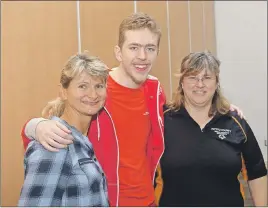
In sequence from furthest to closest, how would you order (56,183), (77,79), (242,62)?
(242,62) < (77,79) < (56,183)

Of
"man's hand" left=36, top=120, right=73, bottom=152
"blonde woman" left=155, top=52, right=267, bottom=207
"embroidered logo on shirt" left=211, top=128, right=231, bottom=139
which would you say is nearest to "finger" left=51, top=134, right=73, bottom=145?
"man's hand" left=36, top=120, right=73, bottom=152

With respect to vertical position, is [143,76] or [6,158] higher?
[143,76]

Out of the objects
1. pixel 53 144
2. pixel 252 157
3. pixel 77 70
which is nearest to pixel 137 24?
pixel 77 70

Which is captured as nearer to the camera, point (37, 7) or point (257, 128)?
point (37, 7)

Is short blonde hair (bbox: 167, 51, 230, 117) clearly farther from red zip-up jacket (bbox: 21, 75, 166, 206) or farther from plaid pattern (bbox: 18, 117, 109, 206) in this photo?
plaid pattern (bbox: 18, 117, 109, 206)

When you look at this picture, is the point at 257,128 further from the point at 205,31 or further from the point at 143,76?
the point at 143,76

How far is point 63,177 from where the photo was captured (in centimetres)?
99

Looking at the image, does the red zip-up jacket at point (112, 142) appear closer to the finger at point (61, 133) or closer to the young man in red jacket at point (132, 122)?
the young man in red jacket at point (132, 122)

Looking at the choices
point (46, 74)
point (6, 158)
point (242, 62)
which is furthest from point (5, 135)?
point (242, 62)

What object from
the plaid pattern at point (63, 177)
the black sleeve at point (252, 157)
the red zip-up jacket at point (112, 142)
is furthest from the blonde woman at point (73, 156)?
the black sleeve at point (252, 157)

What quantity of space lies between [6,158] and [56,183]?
0.62 meters

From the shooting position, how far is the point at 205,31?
12.3ft

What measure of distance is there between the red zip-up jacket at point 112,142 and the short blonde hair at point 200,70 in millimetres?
145

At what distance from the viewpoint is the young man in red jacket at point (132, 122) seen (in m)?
1.30
